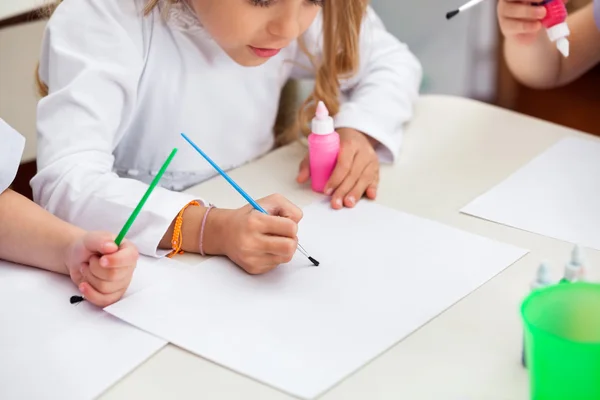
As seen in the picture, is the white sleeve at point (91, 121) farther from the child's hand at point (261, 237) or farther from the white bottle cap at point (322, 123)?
the white bottle cap at point (322, 123)

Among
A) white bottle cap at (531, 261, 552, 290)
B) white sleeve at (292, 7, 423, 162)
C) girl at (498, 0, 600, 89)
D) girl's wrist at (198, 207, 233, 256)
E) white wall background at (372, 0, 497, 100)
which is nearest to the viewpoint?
white bottle cap at (531, 261, 552, 290)

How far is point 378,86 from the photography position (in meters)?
1.29

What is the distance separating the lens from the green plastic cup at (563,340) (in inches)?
24.2

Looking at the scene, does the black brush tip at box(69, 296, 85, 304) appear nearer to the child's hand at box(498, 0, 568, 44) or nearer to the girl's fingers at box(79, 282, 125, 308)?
the girl's fingers at box(79, 282, 125, 308)

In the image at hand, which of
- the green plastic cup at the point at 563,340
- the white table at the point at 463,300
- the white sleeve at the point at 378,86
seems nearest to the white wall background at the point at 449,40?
the white sleeve at the point at 378,86

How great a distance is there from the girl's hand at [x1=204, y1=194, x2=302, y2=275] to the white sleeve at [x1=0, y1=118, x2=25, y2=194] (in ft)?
0.74

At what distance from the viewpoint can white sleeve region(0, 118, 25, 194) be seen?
964mm

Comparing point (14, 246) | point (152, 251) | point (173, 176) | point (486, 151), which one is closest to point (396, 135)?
point (486, 151)

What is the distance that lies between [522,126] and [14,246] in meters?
0.71

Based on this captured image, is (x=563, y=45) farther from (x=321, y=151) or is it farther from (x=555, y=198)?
(x=321, y=151)

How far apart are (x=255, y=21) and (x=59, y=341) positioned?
0.45 m

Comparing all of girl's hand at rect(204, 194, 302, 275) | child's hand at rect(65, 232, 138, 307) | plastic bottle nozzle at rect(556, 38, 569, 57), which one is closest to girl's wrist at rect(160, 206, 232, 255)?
girl's hand at rect(204, 194, 302, 275)

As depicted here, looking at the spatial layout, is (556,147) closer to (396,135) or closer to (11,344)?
(396,135)

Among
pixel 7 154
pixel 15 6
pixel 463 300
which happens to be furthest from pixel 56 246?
pixel 15 6
